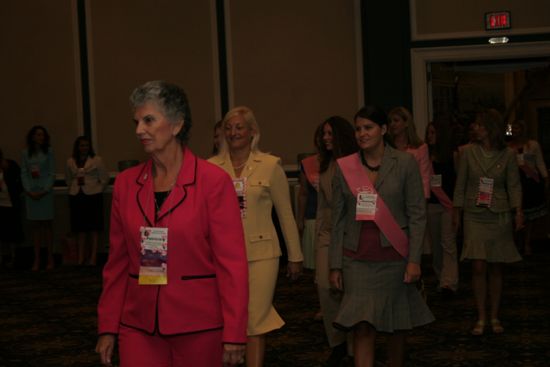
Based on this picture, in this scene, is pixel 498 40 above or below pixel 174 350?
above

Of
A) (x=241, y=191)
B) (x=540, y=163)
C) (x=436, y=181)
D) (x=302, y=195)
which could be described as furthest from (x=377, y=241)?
(x=540, y=163)

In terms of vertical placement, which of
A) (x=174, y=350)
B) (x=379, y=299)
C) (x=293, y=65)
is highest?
(x=293, y=65)

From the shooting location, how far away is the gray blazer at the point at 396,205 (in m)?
4.34

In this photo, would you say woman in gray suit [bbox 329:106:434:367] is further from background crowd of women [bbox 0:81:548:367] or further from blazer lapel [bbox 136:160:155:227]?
blazer lapel [bbox 136:160:155:227]

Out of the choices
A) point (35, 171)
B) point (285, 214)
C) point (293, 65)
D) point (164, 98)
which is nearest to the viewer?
point (164, 98)

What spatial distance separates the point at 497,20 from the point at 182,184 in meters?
8.26

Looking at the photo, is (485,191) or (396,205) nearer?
(396,205)

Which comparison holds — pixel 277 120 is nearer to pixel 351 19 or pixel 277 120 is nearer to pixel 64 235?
pixel 351 19

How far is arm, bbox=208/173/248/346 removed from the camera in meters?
2.79

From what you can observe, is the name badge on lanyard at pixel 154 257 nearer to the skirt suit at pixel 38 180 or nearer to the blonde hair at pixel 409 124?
the blonde hair at pixel 409 124

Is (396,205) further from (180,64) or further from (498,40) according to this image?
(180,64)

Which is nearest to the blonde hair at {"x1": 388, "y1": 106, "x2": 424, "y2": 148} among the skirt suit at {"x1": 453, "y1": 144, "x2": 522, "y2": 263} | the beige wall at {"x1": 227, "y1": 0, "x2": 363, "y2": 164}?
the skirt suit at {"x1": 453, "y1": 144, "x2": 522, "y2": 263}

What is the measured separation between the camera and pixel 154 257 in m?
2.80

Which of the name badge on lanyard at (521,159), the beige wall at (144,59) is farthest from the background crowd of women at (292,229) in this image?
the beige wall at (144,59)
